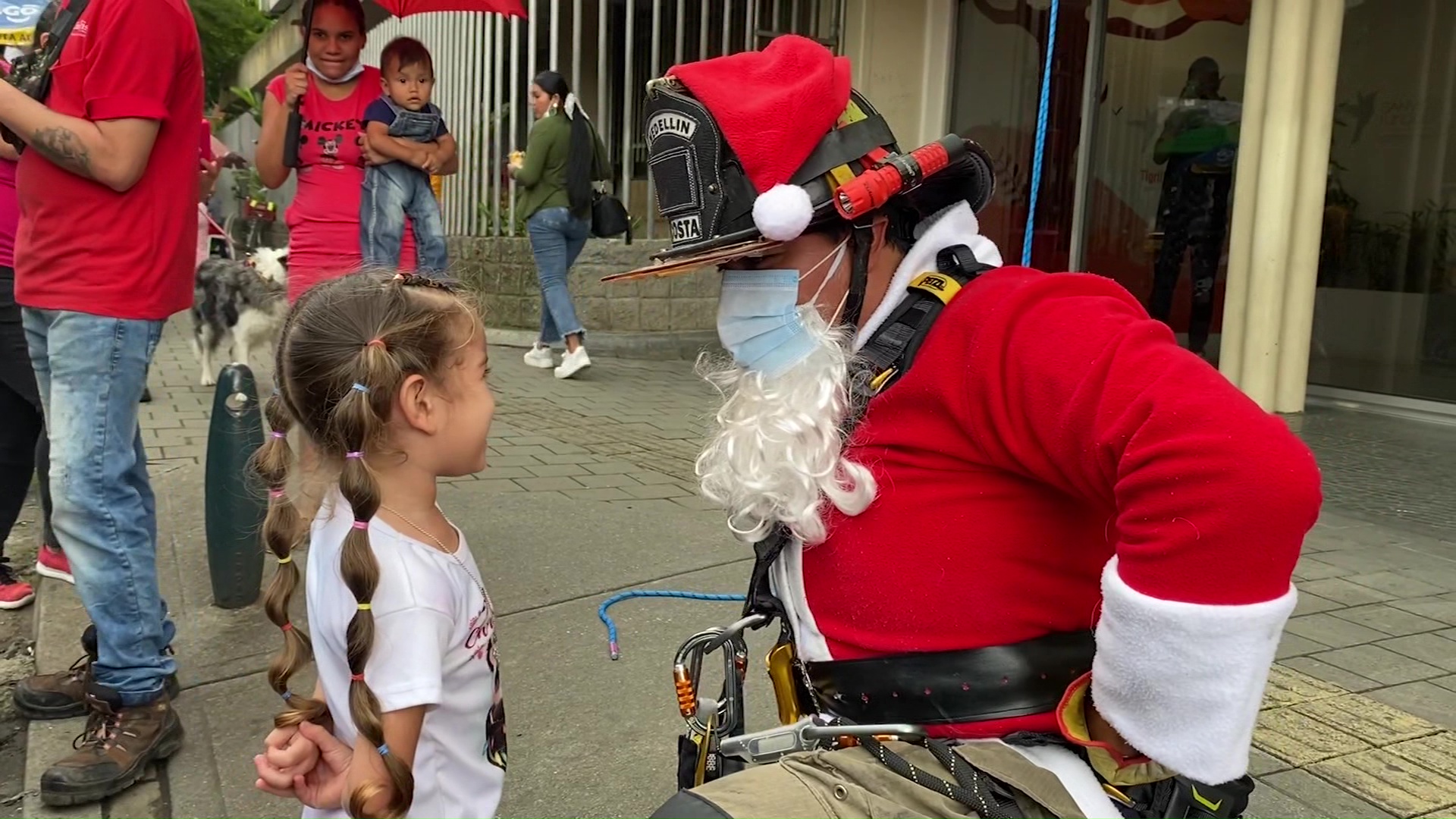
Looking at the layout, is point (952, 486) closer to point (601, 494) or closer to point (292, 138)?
point (292, 138)

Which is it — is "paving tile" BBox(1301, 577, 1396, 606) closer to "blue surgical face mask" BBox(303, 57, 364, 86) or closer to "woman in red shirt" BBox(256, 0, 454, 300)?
"woman in red shirt" BBox(256, 0, 454, 300)

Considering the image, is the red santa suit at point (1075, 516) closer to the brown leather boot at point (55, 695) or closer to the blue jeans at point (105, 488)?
the blue jeans at point (105, 488)

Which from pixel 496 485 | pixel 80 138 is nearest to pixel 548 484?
pixel 496 485

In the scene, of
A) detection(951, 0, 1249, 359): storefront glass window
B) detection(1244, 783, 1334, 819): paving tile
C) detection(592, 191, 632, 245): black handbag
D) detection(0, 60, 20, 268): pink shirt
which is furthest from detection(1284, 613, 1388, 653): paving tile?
detection(592, 191, 632, 245): black handbag

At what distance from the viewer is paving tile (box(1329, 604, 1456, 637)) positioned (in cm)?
369

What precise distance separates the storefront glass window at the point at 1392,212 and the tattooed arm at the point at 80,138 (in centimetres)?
768

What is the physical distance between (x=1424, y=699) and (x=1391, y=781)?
58 centimetres

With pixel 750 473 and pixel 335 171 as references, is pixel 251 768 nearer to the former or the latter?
pixel 750 473

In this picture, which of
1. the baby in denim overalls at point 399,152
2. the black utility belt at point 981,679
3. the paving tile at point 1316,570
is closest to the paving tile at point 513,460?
the baby in denim overalls at point 399,152

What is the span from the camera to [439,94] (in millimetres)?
11406

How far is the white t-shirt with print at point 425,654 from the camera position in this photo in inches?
64.7

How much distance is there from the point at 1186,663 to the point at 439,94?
1120cm

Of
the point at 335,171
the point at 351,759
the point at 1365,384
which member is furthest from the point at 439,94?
the point at 351,759

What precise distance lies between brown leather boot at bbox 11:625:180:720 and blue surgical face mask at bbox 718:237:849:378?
2116mm
